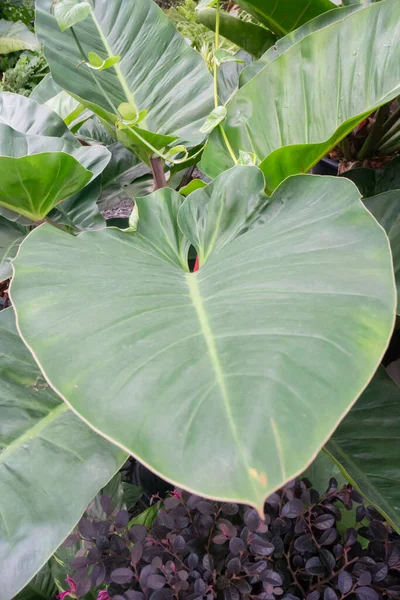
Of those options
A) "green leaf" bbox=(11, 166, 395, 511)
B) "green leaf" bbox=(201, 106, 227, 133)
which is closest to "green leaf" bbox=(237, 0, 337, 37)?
"green leaf" bbox=(201, 106, 227, 133)

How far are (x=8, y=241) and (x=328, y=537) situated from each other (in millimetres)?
871

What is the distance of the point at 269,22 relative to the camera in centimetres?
112

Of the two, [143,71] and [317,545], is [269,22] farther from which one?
[317,545]

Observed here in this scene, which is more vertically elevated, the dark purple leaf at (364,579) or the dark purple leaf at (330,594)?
the dark purple leaf at (364,579)

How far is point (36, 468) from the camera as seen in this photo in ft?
1.77

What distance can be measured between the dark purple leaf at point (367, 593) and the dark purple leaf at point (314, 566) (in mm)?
60

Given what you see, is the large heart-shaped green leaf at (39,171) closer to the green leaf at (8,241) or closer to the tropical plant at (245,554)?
the green leaf at (8,241)

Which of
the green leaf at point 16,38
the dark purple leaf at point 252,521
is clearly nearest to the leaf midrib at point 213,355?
the dark purple leaf at point 252,521

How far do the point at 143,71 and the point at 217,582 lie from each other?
106cm

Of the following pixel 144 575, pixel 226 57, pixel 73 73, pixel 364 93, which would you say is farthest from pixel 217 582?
Result: pixel 73 73

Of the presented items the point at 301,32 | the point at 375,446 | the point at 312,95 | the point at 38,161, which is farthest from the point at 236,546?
the point at 301,32

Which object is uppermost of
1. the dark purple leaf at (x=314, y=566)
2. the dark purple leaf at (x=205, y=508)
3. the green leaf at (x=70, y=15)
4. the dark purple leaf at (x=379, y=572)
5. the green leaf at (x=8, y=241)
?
the green leaf at (x=70, y=15)

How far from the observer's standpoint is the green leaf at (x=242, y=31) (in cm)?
116

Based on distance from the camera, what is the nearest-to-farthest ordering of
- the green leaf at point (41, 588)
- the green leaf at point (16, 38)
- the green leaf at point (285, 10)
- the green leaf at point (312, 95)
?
the green leaf at point (312, 95) < the green leaf at point (41, 588) < the green leaf at point (285, 10) < the green leaf at point (16, 38)
